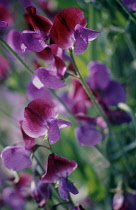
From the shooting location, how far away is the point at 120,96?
2.39 feet

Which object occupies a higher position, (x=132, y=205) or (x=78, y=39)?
(x=78, y=39)

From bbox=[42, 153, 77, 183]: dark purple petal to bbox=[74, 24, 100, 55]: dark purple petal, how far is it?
0.57ft

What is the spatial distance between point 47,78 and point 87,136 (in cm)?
16

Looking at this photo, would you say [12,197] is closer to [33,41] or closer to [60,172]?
[60,172]

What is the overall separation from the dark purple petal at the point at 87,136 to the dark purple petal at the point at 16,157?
4.7 inches

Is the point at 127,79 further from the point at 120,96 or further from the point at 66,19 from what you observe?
the point at 66,19

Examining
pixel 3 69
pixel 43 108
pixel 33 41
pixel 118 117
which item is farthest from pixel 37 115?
pixel 3 69

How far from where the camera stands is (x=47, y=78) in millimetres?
541

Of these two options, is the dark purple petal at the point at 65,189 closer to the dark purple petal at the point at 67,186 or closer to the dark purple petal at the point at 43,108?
the dark purple petal at the point at 67,186

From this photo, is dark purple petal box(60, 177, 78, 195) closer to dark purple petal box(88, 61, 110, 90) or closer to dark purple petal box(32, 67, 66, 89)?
dark purple petal box(32, 67, 66, 89)

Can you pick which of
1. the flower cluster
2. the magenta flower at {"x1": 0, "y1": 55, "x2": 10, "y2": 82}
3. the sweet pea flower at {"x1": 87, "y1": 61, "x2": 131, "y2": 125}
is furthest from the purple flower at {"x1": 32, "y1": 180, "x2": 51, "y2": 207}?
the magenta flower at {"x1": 0, "y1": 55, "x2": 10, "y2": 82}

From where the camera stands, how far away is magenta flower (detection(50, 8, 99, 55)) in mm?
503

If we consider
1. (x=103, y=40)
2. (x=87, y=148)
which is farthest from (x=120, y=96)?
(x=87, y=148)

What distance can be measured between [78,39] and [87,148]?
0.59 m
